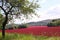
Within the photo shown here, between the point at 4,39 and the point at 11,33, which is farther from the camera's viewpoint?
the point at 11,33

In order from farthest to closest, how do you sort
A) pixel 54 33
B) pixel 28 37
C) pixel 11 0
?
pixel 11 0
pixel 28 37
pixel 54 33

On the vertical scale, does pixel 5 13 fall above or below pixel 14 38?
above

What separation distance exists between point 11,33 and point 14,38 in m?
1.16

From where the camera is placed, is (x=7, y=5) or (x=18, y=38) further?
(x=7, y=5)

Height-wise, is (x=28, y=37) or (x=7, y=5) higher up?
(x=7, y=5)

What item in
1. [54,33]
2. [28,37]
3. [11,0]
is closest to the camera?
[54,33]

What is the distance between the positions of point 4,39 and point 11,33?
3.68ft

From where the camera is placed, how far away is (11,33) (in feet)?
45.3

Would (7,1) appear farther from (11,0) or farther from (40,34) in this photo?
(40,34)

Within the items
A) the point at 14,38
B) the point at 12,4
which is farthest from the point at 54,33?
the point at 12,4

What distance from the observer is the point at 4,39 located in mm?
12750

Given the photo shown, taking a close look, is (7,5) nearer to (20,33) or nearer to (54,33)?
(20,33)

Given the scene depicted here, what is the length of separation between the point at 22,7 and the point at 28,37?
6.28ft

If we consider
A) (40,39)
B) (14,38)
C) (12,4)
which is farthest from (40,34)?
(12,4)
